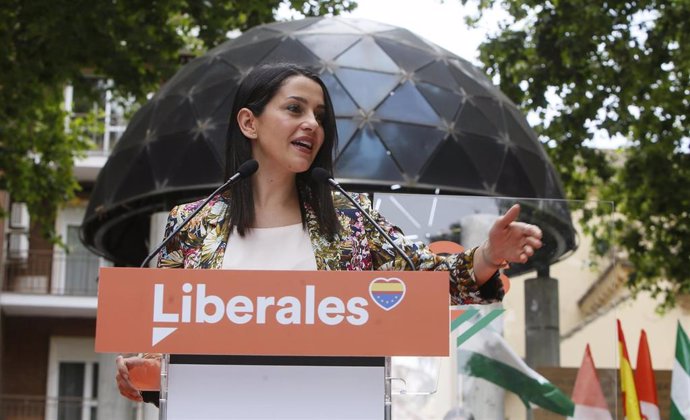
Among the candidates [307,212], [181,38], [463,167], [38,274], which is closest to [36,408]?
[38,274]

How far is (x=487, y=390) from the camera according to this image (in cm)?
800

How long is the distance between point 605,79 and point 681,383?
21.6 feet

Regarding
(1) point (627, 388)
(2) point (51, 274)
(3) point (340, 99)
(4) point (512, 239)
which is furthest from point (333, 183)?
(2) point (51, 274)

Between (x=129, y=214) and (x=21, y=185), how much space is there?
622cm

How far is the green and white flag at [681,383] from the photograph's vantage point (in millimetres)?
9727

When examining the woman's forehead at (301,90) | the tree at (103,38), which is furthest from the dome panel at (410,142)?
the woman's forehead at (301,90)

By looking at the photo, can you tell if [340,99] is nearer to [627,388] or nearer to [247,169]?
[627,388]

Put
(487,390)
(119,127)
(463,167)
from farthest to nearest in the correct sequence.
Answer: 1. (119,127)
2. (463,167)
3. (487,390)

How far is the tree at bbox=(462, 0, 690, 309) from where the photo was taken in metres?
15.3

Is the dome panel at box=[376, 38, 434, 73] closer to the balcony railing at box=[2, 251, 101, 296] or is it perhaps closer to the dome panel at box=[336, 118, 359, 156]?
the dome panel at box=[336, 118, 359, 156]

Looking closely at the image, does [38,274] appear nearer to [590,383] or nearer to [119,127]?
[119,127]

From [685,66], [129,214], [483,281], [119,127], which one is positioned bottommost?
[483,281]

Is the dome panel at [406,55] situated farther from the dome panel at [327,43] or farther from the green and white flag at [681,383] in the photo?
the green and white flag at [681,383]

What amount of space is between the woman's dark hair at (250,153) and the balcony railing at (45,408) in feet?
82.5
